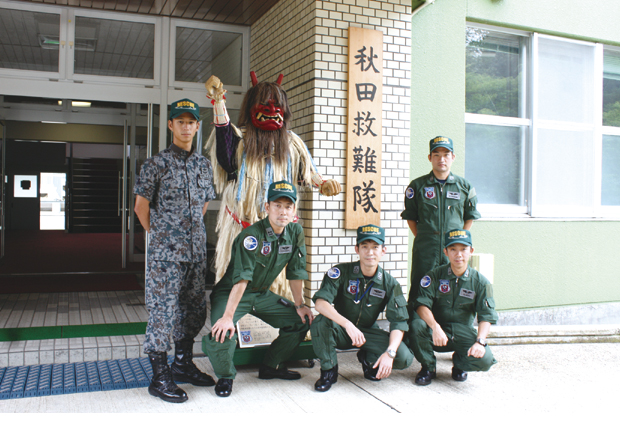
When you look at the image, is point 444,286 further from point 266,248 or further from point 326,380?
point 266,248

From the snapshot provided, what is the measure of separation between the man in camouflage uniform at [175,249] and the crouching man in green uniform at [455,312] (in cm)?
136

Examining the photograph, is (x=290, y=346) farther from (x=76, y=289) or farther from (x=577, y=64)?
(x=577, y=64)

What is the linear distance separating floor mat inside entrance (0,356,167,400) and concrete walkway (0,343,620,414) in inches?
2.8

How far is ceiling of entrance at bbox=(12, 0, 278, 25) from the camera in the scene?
469 cm

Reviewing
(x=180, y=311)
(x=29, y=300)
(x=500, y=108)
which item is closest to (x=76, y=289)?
(x=29, y=300)

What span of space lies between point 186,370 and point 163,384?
0.90 ft

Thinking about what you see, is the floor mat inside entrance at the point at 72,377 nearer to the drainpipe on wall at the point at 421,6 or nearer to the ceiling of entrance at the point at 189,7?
the ceiling of entrance at the point at 189,7

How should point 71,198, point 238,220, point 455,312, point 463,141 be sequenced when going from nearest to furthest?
point 455,312 < point 238,220 < point 463,141 < point 71,198

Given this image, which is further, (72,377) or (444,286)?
(444,286)

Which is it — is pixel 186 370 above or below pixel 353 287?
below

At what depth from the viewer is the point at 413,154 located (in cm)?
488

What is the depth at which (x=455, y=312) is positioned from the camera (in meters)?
3.46

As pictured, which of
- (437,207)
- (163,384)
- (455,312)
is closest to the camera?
(163,384)

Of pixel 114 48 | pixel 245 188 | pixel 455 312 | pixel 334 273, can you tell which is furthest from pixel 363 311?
pixel 114 48
